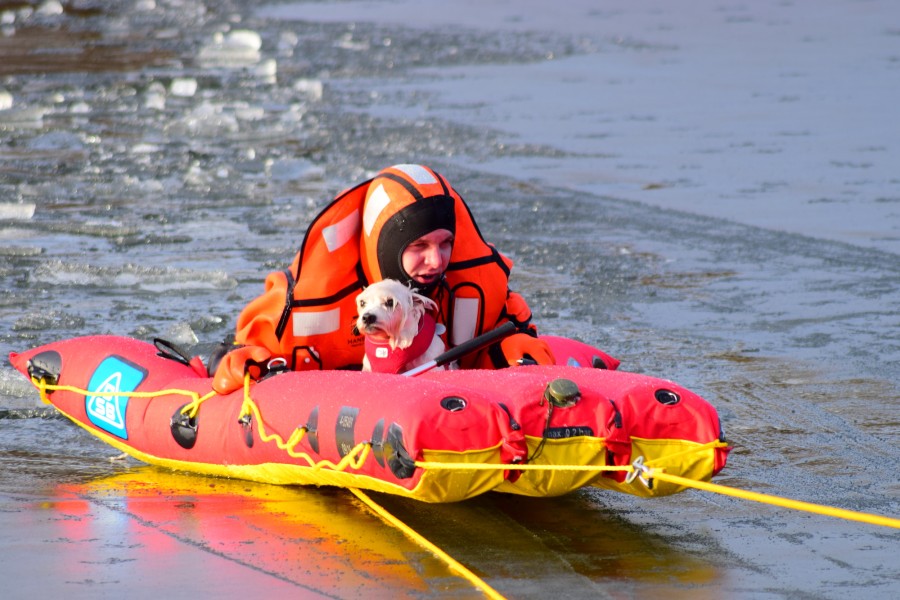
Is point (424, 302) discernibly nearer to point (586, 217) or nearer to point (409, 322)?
point (409, 322)

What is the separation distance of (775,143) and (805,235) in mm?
2962

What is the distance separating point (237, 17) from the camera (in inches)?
1037

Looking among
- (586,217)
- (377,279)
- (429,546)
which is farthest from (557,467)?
(586,217)

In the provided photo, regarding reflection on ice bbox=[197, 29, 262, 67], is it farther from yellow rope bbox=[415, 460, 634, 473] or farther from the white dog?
yellow rope bbox=[415, 460, 634, 473]

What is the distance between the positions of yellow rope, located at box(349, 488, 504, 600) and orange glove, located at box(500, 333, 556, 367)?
30.1 inches

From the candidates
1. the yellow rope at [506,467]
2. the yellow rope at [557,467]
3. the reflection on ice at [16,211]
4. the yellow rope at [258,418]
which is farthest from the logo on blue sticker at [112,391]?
the reflection on ice at [16,211]

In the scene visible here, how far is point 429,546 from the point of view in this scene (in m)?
4.64

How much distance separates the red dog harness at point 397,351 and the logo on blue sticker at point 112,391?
3.95ft

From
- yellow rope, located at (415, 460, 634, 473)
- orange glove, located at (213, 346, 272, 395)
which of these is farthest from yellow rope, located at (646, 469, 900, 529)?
orange glove, located at (213, 346, 272, 395)

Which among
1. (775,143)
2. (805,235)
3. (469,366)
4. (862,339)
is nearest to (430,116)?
(775,143)

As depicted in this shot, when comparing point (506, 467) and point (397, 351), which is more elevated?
point (397, 351)

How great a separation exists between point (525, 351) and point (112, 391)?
5.76 feet

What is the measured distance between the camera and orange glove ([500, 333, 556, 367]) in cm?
540

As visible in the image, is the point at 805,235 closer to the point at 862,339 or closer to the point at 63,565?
the point at 862,339
